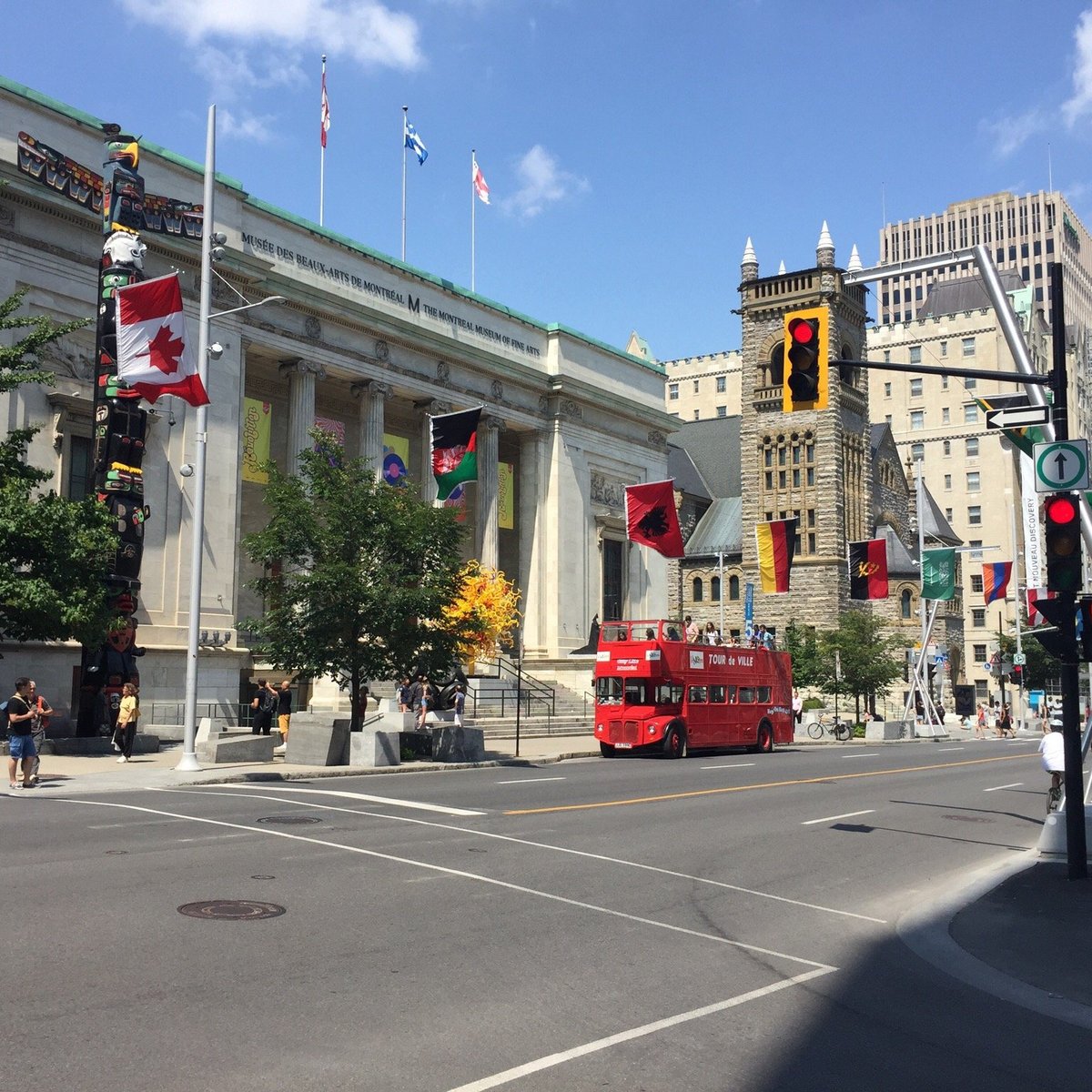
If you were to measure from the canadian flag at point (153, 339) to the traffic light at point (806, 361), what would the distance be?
46.3 ft

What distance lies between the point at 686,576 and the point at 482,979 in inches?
3329

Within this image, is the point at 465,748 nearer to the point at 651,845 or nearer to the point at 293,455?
the point at 651,845

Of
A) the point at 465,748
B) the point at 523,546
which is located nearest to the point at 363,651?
the point at 465,748

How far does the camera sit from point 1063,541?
1245 cm

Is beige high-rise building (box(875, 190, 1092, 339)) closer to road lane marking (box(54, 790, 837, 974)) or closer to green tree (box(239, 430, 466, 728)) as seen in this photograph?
green tree (box(239, 430, 466, 728))

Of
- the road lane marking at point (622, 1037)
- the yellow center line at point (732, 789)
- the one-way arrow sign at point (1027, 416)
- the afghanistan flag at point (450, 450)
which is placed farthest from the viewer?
the afghanistan flag at point (450, 450)

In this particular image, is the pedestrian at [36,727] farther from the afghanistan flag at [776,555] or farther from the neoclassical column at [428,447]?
the afghanistan flag at [776,555]

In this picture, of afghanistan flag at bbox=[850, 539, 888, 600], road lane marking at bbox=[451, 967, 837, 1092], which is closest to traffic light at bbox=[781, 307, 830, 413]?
road lane marking at bbox=[451, 967, 837, 1092]

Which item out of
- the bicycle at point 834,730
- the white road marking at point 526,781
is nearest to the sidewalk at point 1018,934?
the white road marking at point 526,781

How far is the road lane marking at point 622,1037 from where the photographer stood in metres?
5.82

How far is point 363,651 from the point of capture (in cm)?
2838

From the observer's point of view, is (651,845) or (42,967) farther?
(651,845)

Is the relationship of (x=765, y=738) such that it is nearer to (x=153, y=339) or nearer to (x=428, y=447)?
(x=428, y=447)

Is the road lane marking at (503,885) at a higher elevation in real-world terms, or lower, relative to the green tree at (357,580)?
lower
